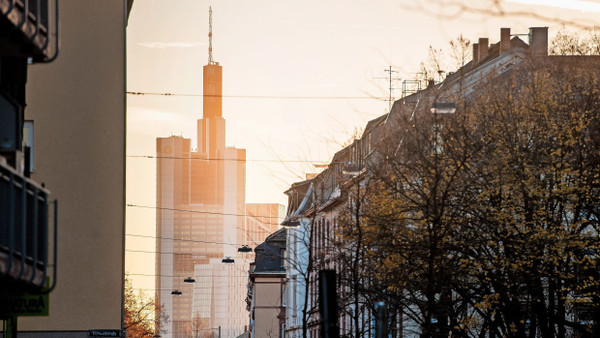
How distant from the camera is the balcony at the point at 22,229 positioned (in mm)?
14008

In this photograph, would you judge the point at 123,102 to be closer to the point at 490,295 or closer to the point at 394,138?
the point at 394,138

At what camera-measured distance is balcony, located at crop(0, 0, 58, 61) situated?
1404 cm

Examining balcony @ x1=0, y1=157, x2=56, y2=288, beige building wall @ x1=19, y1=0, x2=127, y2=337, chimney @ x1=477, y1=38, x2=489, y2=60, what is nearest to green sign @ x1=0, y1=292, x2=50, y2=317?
balcony @ x1=0, y1=157, x2=56, y2=288

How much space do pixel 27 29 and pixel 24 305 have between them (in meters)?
4.74

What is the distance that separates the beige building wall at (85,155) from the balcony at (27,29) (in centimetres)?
1630

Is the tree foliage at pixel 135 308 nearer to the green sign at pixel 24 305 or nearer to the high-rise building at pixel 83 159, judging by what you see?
the high-rise building at pixel 83 159

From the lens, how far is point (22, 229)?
1445cm

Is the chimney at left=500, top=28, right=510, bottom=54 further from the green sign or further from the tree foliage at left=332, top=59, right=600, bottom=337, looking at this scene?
the green sign

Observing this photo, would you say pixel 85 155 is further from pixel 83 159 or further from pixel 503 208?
pixel 503 208

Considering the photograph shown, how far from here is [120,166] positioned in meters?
35.2

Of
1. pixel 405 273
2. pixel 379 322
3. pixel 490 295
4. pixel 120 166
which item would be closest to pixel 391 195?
pixel 405 273

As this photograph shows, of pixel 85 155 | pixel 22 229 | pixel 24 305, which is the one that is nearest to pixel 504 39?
pixel 85 155

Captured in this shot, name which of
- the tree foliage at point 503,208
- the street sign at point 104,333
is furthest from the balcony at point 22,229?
the tree foliage at point 503,208

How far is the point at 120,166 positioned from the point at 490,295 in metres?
11.3
